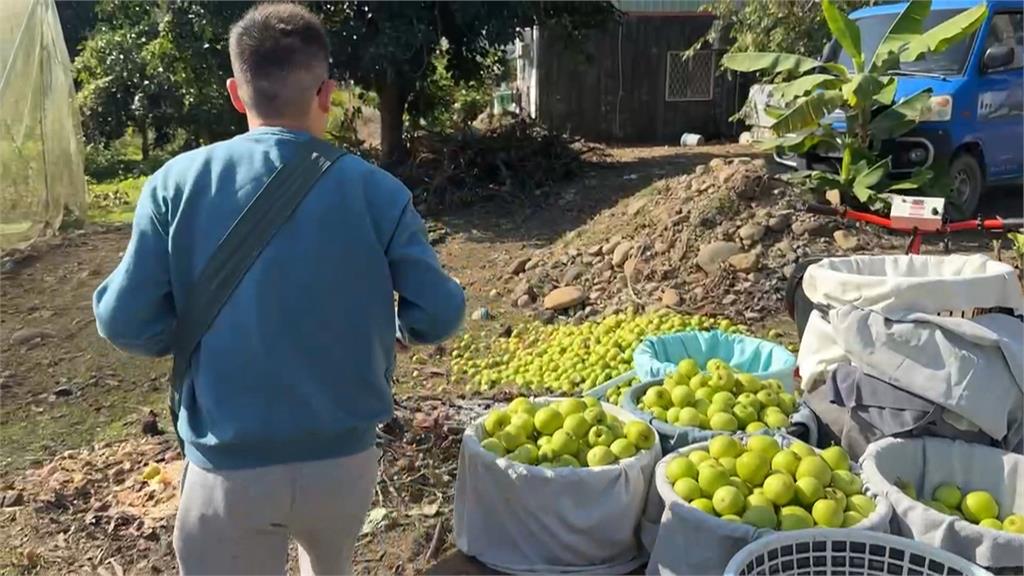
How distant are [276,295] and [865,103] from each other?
7.38 m

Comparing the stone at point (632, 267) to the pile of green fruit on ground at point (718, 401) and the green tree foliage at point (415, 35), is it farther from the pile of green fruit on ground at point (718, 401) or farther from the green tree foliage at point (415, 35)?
the green tree foliage at point (415, 35)

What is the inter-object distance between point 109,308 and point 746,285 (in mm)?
6091

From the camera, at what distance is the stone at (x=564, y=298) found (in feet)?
26.3

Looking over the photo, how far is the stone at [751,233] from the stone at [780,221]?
10 cm

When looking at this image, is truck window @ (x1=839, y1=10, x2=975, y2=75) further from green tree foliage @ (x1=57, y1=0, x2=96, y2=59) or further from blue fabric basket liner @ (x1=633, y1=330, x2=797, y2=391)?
green tree foliage @ (x1=57, y1=0, x2=96, y2=59)

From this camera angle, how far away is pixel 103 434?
224 inches

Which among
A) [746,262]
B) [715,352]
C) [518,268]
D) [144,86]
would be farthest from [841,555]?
[144,86]

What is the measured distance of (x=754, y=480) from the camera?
3.30 metres

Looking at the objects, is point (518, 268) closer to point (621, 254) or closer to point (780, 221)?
point (621, 254)

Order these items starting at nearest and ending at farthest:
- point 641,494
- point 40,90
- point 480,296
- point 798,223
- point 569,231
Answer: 1. point 641,494
2. point 798,223
3. point 480,296
4. point 40,90
5. point 569,231

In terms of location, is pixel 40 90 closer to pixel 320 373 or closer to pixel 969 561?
pixel 320 373

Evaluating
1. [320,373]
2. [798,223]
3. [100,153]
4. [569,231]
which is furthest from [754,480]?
[100,153]

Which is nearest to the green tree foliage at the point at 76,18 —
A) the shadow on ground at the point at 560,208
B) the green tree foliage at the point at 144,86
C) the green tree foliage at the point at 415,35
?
the green tree foliage at the point at 144,86

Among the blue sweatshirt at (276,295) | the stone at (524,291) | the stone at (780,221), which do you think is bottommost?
the stone at (524,291)
